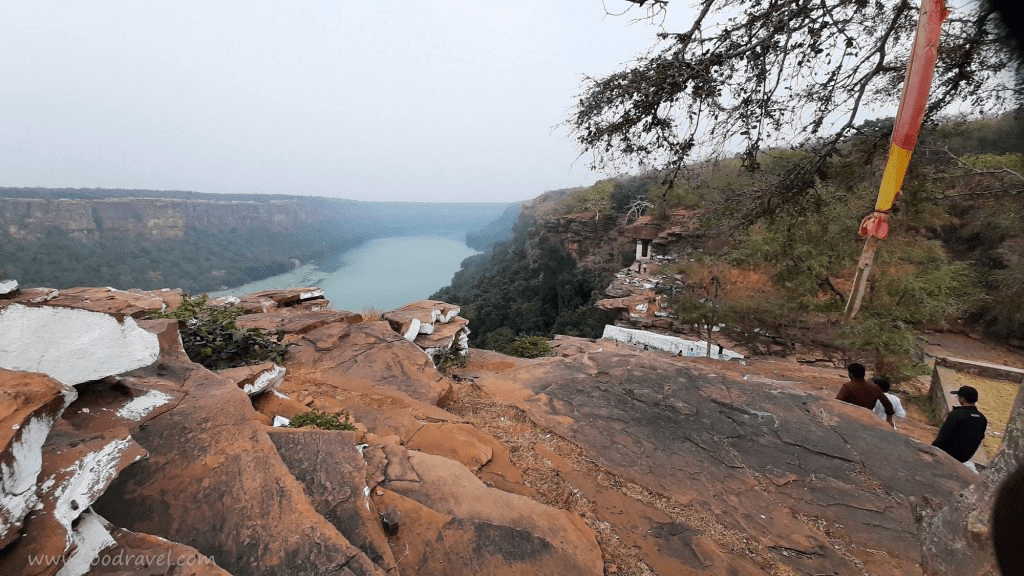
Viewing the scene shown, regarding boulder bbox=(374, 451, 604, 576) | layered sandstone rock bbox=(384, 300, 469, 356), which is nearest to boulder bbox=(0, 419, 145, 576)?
boulder bbox=(374, 451, 604, 576)

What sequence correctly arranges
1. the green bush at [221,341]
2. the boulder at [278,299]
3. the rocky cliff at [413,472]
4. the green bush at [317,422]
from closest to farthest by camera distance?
the rocky cliff at [413,472], the green bush at [317,422], the green bush at [221,341], the boulder at [278,299]

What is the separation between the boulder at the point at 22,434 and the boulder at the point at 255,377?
Answer: 1.90 m

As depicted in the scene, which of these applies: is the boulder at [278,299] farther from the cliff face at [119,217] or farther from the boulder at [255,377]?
the cliff face at [119,217]

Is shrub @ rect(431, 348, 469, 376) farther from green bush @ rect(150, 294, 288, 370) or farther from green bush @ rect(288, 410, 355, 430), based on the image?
green bush @ rect(288, 410, 355, 430)

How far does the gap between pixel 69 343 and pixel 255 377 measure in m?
1.54

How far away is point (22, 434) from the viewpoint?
1.44 meters

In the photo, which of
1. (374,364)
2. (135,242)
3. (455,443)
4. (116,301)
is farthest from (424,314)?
(135,242)

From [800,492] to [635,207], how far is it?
29716 mm

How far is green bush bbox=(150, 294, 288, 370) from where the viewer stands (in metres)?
4.70

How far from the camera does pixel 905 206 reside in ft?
14.3

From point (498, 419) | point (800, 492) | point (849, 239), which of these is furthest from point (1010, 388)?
point (498, 419)

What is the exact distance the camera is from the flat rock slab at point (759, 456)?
3021 mm

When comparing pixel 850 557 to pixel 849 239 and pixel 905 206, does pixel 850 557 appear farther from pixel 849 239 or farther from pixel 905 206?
pixel 849 239

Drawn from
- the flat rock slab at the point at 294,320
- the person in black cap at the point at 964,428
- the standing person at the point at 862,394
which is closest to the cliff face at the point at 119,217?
the flat rock slab at the point at 294,320
